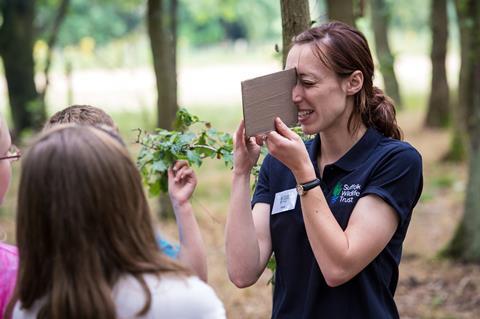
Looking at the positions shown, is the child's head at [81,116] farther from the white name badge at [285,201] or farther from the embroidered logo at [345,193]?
the embroidered logo at [345,193]

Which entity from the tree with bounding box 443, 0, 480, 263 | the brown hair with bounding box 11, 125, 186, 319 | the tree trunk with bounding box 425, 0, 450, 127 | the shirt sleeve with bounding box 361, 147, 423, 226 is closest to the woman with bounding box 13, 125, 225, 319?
the brown hair with bounding box 11, 125, 186, 319

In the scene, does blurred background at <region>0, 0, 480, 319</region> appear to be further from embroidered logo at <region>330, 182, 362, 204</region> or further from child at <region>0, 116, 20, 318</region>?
embroidered logo at <region>330, 182, 362, 204</region>

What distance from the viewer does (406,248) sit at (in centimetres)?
774

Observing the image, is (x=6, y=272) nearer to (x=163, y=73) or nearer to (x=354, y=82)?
(x=354, y=82)

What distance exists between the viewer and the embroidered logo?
2186 mm

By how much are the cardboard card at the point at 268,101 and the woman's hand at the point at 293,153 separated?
0.10 meters

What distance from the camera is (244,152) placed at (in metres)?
2.34

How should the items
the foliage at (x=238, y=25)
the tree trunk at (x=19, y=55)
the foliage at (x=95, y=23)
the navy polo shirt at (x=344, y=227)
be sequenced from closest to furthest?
the navy polo shirt at (x=344, y=227) → the tree trunk at (x=19, y=55) → the foliage at (x=95, y=23) → the foliage at (x=238, y=25)

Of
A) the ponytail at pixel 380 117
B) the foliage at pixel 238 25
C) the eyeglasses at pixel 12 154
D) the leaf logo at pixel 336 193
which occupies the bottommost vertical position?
the foliage at pixel 238 25

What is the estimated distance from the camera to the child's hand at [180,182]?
2152mm

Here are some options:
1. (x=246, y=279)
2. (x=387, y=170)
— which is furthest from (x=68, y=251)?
(x=387, y=170)

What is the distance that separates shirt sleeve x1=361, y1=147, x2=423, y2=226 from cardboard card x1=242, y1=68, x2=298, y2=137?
0.32 meters

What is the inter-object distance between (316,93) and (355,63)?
0.51 ft

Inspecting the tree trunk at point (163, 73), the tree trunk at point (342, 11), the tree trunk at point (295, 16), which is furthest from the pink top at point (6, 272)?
the tree trunk at point (163, 73)
